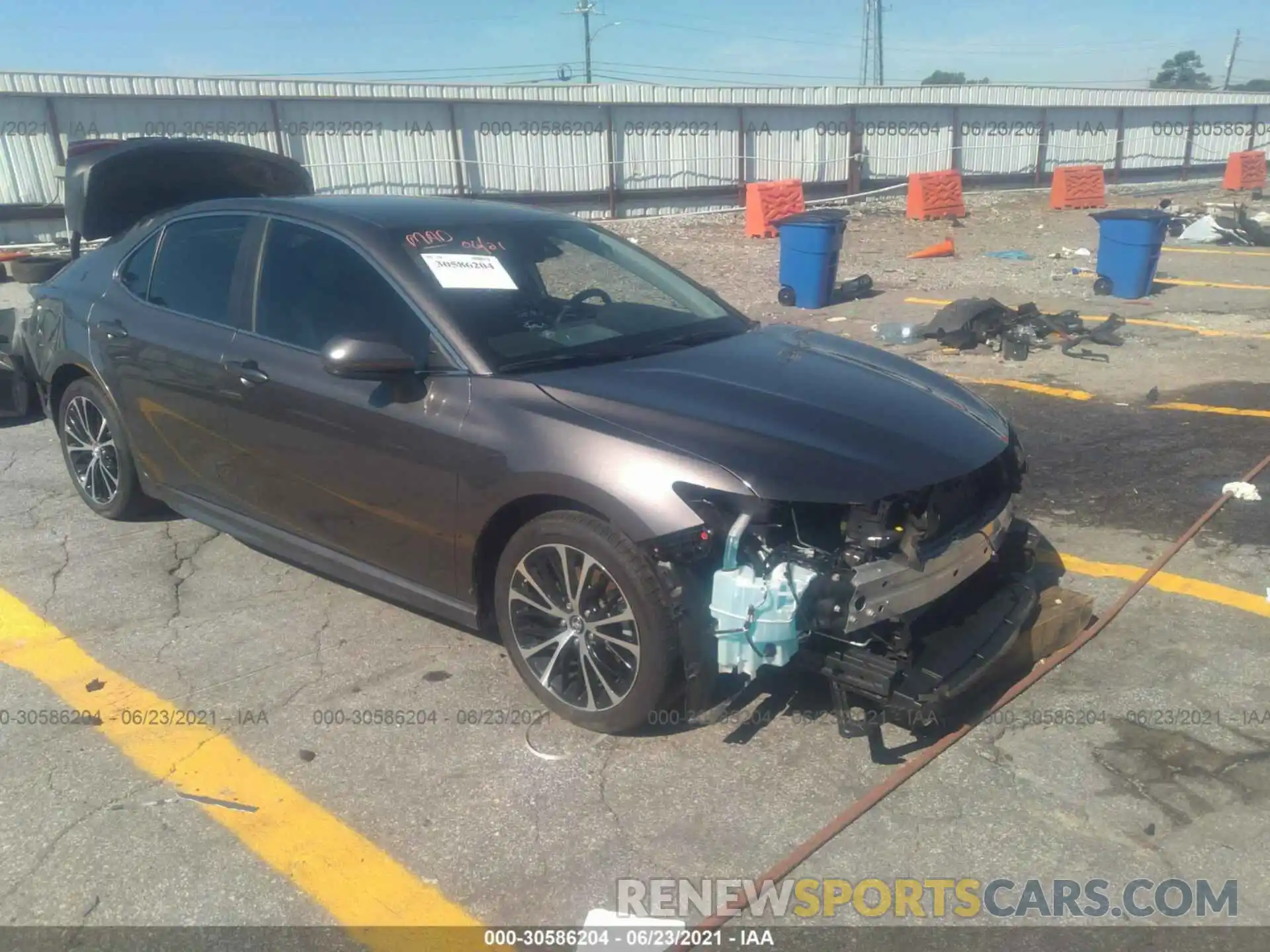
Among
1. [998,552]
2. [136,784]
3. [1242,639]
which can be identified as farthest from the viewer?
[1242,639]

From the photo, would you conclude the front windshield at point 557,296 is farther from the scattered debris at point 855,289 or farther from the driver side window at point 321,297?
the scattered debris at point 855,289

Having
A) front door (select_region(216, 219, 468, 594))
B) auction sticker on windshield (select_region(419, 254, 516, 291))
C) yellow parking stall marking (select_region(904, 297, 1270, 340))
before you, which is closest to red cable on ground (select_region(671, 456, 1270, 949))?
front door (select_region(216, 219, 468, 594))

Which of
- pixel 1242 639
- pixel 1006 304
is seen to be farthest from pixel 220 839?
pixel 1006 304

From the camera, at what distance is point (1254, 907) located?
2.64m

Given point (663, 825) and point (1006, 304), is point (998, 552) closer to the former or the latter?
point (663, 825)

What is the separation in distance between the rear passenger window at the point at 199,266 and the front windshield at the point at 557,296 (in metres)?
1.00

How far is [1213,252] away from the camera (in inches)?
597

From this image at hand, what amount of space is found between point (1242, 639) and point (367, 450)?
3.38m

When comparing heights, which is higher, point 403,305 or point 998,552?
point 403,305

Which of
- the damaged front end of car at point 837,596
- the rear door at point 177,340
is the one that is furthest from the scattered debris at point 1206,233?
the rear door at point 177,340

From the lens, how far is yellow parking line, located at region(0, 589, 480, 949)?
2.72 m

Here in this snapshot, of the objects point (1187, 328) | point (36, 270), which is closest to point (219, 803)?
point (36, 270)

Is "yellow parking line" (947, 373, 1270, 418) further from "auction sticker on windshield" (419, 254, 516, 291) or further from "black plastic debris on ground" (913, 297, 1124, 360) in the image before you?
"auction sticker on windshield" (419, 254, 516, 291)

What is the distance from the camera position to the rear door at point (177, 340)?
14.3ft
